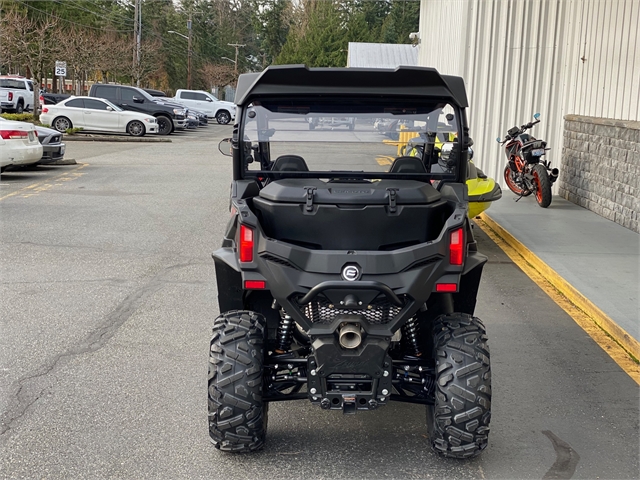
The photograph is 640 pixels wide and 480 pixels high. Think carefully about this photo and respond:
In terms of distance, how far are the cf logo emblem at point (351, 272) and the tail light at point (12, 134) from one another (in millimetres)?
14248

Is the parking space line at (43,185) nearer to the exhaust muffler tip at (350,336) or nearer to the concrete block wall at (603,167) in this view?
the concrete block wall at (603,167)

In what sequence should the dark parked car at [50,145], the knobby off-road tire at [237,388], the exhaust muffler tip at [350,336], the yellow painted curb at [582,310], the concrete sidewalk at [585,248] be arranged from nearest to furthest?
1. the exhaust muffler tip at [350,336]
2. the knobby off-road tire at [237,388]
3. the yellow painted curb at [582,310]
4. the concrete sidewalk at [585,248]
5. the dark parked car at [50,145]

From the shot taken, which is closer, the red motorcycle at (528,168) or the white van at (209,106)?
the red motorcycle at (528,168)

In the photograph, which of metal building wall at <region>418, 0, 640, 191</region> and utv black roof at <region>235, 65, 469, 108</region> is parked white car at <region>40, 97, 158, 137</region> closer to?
metal building wall at <region>418, 0, 640, 191</region>

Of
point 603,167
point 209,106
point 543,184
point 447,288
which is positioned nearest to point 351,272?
point 447,288

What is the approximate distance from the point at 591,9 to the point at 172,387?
11.1 metres

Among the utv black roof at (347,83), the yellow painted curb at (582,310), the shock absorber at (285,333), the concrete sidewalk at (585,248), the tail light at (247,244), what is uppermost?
the utv black roof at (347,83)

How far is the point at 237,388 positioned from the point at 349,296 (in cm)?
74

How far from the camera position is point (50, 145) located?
1906 centimetres

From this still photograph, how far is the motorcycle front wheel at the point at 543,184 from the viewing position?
1323 centimetres

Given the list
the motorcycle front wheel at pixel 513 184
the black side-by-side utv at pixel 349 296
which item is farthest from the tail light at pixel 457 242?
the motorcycle front wheel at pixel 513 184

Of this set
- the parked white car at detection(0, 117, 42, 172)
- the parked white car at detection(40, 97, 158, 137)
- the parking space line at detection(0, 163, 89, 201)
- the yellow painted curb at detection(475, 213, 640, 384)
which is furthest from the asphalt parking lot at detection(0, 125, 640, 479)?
the parked white car at detection(40, 97, 158, 137)

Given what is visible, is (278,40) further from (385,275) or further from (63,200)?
(385,275)

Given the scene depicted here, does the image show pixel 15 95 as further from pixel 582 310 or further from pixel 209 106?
pixel 582 310
